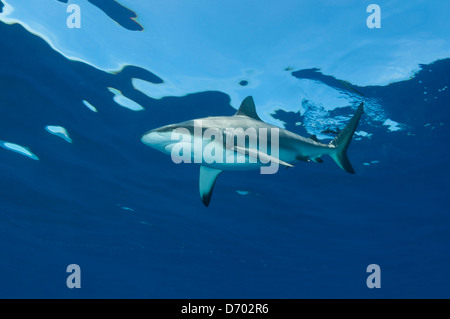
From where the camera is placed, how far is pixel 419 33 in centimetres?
712

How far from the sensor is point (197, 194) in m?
16.5

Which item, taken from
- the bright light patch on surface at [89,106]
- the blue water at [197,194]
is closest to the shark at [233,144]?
the blue water at [197,194]

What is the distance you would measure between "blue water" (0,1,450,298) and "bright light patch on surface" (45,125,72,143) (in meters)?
0.24

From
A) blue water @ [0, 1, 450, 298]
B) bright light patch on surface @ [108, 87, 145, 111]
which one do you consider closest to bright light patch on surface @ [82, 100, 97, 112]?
blue water @ [0, 1, 450, 298]

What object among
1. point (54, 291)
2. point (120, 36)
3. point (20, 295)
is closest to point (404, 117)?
point (120, 36)

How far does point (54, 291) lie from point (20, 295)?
21830 millimetres

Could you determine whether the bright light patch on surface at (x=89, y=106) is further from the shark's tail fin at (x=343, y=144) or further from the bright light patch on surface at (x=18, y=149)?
the shark's tail fin at (x=343, y=144)

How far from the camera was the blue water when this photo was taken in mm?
9578

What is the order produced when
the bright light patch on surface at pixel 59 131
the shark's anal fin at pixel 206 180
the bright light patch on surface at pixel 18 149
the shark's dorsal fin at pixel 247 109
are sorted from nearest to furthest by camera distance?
the shark's anal fin at pixel 206 180, the shark's dorsal fin at pixel 247 109, the bright light patch on surface at pixel 59 131, the bright light patch on surface at pixel 18 149

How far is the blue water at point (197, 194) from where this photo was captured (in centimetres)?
958

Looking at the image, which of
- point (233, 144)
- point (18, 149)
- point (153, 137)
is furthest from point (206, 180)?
point (18, 149)

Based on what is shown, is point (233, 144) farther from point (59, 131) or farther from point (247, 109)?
point (59, 131)

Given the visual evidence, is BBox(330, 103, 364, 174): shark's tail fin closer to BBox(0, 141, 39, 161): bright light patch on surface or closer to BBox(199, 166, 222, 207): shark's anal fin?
BBox(199, 166, 222, 207): shark's anal fin

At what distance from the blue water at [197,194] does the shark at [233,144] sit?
2.97 metres
